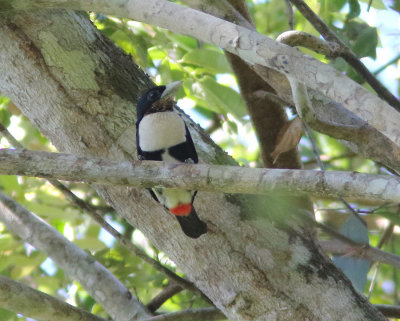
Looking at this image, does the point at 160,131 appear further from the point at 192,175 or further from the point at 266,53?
the point at 266,53

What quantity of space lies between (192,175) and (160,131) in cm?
A: 102

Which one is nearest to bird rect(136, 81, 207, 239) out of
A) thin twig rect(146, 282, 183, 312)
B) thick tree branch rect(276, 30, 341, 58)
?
thin twig rect(146, 282, 183, 312)

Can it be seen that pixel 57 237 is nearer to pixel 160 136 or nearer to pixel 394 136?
pixel 160 136

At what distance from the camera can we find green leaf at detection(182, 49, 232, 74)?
3621 millimetres

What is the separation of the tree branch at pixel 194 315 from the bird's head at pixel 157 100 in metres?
1.02

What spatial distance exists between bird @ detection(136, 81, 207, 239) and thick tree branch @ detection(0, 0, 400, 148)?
2.27ft

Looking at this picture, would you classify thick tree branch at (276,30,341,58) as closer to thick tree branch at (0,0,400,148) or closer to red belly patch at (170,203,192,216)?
thick tree branch at (0,0,400,148)

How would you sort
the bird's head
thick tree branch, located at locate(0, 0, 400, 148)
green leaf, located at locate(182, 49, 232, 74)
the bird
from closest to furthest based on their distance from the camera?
1. thick tree branch, located at locate(0, 0, 400, 148)
2. the bird
3. the bird's head
4. green leaf, located at locate(182, 49, 232, 74)

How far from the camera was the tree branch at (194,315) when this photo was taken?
307cm

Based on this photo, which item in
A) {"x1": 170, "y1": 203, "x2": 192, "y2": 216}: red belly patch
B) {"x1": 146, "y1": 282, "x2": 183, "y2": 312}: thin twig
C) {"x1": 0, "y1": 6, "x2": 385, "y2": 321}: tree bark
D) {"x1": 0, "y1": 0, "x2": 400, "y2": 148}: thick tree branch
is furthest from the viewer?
{"x1": 146, "y1": 282, "x2": 183, "y2": 312}: thin twig

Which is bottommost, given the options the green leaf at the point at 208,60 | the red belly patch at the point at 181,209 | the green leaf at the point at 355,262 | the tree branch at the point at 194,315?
the tree branch at the point at 194,315

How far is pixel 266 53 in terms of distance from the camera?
81.0 inches

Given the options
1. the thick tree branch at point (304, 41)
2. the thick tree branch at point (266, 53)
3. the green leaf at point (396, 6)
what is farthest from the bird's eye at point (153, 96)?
the green leaf at point (396, 6)

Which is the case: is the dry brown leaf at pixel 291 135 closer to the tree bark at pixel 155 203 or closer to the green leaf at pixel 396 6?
the tree bark at pixel 155 203
